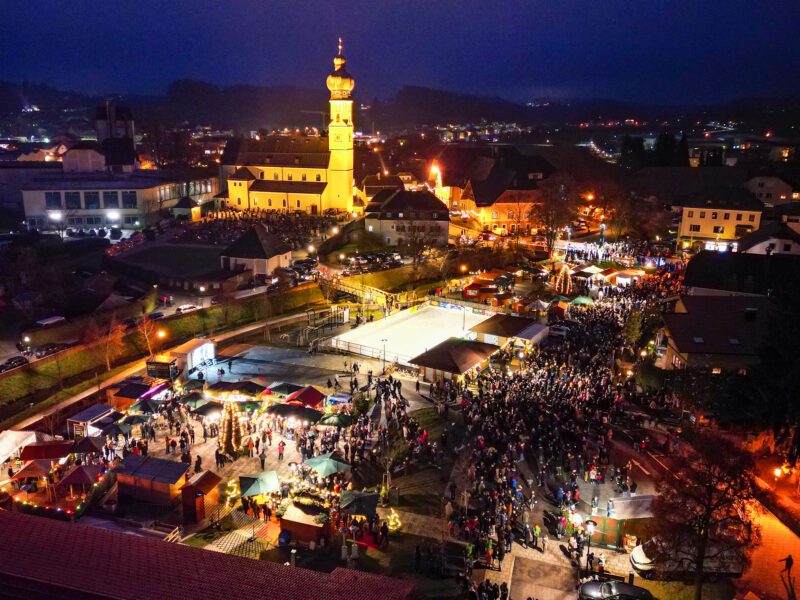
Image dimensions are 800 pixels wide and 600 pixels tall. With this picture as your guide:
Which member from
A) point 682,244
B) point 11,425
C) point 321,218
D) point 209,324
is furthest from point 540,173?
point 11,425

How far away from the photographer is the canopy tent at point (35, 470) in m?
18.6

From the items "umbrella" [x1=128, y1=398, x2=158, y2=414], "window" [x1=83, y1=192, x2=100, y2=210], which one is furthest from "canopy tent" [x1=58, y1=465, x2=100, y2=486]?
"window" [x1=83, y1=192, x2=100, y2=210]

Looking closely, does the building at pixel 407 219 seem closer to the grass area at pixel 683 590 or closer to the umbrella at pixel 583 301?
the umbrella at pixel 583 301

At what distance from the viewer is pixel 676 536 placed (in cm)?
1296

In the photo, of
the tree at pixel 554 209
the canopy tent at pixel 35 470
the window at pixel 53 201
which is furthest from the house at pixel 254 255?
the canopy tent at pixel 35 470

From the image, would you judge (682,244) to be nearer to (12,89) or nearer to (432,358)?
(432,358)

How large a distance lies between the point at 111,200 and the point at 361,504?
4744 cm

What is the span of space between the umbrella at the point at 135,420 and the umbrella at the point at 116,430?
0.29 metres

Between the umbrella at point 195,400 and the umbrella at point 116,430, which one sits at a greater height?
the umbrella at point 195,400

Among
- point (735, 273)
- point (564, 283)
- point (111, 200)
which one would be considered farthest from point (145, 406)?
point (111, 200)

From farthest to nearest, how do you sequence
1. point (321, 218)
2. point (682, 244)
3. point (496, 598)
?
point (321, 218) < point (682, 244) < point (496, 598)

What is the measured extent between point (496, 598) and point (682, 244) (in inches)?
1642

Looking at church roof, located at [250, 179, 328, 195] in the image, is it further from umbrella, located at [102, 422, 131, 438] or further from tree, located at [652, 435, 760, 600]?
tree, located at [652, 435, 760, 600]

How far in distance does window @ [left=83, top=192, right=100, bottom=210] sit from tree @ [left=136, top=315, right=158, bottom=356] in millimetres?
27610
